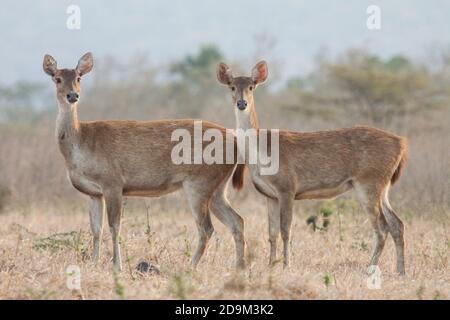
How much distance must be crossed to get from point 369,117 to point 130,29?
400ft

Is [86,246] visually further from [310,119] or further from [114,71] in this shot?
[114,71]

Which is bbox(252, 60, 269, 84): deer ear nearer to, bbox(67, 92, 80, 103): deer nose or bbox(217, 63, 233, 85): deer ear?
bbox(217, 63, 233, 85): deer ear

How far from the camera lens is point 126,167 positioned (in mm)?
11281

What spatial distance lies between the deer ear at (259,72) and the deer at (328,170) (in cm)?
9

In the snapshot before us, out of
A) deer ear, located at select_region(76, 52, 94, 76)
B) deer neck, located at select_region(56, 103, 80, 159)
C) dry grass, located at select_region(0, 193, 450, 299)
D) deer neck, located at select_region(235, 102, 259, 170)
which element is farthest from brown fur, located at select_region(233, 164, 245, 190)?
deer ear, located at select_region(76, 52, 94, 76)

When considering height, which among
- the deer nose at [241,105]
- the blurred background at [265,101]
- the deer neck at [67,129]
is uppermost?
the blurred background at [265,101]

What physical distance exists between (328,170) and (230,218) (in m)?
Result: 1.29

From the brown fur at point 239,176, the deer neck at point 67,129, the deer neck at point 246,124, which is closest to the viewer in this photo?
the deer neck at point 67,129

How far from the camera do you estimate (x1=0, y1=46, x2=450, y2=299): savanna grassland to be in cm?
923

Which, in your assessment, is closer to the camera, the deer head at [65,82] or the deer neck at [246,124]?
the deer head at [65,82]

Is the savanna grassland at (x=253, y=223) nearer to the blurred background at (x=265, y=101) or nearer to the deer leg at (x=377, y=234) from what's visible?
the blurred background at (x=265, y=101)

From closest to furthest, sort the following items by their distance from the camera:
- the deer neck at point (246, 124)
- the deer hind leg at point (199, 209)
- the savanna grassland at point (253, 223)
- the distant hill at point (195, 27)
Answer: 1. the savanna grassland at point (253, 223)
2. the deer hind leg at point (199, 209)
3. the deer neck at point (246, 124)
4. the distant hill at point (195, 27)

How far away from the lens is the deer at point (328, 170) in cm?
1149

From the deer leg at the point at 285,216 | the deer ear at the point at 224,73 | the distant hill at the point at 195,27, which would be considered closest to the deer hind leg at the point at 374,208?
the deer leg at the point at 285,216
